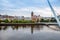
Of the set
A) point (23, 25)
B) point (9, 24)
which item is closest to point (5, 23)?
point (9, 24)

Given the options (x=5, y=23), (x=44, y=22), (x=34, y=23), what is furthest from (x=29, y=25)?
(x=5, y=23)

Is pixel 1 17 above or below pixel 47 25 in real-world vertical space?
above

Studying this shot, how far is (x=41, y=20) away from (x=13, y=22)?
46.6 inches

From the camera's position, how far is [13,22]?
5.60 m

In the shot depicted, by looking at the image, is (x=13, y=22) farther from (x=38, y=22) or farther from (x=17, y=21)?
(x=38, y=22)

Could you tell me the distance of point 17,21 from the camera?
5.46m

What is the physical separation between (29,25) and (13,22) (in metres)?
0.69

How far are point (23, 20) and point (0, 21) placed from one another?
973 mm

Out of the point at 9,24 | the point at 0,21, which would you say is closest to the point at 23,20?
the point at 9,24

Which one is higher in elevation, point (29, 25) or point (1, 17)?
point (1, 17)

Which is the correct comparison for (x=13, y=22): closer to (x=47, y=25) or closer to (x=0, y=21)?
(x=0, y=21)

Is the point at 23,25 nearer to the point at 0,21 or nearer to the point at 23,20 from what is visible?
the point at 23,20

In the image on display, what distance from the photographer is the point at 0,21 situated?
5.55 meters

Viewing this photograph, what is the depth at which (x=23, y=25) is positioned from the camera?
5.55m
